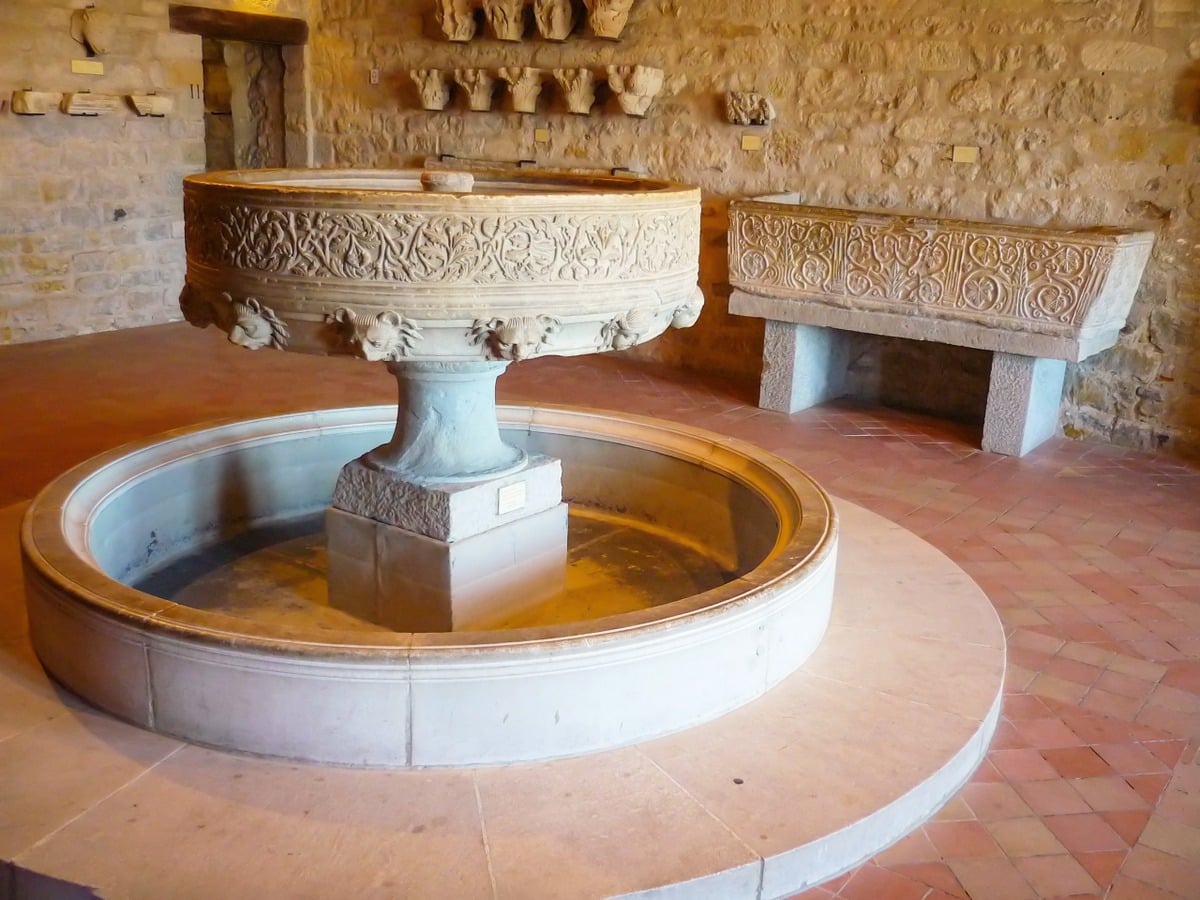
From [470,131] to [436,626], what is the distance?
5803 millimetres

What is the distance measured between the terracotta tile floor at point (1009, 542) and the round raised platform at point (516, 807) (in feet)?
0.47

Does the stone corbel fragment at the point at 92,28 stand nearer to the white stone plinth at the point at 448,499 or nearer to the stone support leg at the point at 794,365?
the stone support leg at the point at 794,365

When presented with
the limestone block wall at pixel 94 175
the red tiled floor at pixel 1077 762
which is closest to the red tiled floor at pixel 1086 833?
the red tiled floor at pixel 1077 762

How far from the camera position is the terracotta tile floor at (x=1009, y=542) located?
253cm

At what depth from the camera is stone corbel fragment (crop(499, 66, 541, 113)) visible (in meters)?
7.84

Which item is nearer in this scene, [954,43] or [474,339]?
[474,339]

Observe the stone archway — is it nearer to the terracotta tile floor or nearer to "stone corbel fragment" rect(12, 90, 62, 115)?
"stone corbel fragment" rect(12, 90, 62, 115)

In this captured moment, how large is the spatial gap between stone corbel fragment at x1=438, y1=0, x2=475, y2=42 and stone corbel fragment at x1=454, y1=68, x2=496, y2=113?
0.82 feet

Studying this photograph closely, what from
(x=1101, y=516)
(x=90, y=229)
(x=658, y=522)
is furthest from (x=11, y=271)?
(x=1101, y=516)

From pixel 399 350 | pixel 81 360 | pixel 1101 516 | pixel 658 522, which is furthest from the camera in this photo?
pixel 81 360

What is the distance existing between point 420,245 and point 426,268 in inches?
2.3

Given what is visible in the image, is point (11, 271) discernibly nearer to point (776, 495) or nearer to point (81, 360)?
point (81, 360)

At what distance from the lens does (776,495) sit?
3.79 meters

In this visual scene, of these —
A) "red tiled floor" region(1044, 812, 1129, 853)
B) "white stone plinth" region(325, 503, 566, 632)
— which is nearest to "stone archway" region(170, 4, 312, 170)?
"white stone plinth" region(325, 503, 566, 632)
